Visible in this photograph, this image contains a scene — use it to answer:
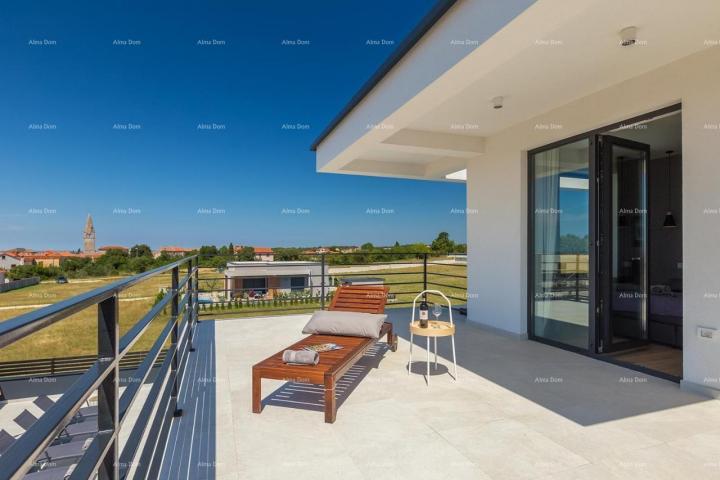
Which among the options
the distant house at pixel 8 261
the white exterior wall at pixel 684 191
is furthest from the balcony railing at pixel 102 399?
the distant house at pixel 8 261

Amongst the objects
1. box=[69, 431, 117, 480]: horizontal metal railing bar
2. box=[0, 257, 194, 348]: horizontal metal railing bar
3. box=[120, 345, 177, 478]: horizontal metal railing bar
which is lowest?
box=[120, 345, 177, 478]: horizontal metal railing bar

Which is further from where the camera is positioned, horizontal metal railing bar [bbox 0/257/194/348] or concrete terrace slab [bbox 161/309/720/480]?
concrete terrace slab [bbox 161/309/720/480]

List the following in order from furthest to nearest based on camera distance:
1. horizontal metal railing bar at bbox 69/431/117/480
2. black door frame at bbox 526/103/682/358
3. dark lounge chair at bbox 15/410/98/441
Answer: black door frame at bbox 526/103/682/358, dark lounge chair at bbox 15/410/98/441, horizontal metal railing bar at bbox 69/431/117/480

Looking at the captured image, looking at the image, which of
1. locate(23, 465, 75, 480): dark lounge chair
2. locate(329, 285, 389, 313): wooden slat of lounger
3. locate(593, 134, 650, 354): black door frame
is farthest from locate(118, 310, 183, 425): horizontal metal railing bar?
locate(593, 134, 650, 354): black door frame

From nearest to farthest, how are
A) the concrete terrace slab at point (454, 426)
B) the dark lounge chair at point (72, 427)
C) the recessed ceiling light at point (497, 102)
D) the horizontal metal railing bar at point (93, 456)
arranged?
the horizontal metal railing bar at point (93, 456)
the concrete terrace slab at point (454, 426)
the dark lounge chair at point (72, 427)
the recessed ceiling light at point (497, 102)

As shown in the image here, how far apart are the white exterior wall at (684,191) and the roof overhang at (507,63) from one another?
0.17m

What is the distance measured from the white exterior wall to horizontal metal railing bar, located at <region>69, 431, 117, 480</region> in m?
4.18

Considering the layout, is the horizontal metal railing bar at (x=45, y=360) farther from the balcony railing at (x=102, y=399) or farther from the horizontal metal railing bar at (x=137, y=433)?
the balcony railing at (x=102, y=399)

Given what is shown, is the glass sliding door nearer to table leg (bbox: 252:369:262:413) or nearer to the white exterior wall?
the white exterior wall

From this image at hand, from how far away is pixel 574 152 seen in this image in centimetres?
482

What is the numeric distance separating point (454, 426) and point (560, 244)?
10.4 feet

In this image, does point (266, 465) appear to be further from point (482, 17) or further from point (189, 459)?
point (482, 17)

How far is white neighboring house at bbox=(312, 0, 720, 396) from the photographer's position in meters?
3.04

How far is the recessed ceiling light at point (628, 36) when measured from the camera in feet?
9.85
